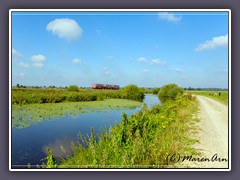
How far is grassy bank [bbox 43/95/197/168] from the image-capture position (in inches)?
201

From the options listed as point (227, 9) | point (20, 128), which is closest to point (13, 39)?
point (20, 128)

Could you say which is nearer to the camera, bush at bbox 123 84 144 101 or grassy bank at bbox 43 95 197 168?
grassy bank at bbox 43 95 197 168

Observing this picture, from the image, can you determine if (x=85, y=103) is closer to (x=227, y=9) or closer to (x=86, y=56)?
(x=86, y=56)

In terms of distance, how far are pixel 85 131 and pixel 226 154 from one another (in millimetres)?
3031

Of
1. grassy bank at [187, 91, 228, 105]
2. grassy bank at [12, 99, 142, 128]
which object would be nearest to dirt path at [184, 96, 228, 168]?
grassy bank at [187, 91, 228, 105]

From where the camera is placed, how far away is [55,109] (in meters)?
7.27

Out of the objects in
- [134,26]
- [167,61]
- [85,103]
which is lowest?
[85,103]

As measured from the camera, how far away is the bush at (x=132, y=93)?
619 centimetres

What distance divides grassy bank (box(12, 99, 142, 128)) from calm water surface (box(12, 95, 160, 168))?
154 millimetres

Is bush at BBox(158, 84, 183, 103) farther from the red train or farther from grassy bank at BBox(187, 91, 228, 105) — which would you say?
the red train

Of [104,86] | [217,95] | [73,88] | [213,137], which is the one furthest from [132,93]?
[213,137]

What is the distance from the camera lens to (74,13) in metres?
5.32

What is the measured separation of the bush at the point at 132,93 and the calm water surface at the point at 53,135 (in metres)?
0.25

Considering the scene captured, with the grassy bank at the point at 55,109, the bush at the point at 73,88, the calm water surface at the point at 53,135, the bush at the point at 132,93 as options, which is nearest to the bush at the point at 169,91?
the calm water surface at the point at 53,135
